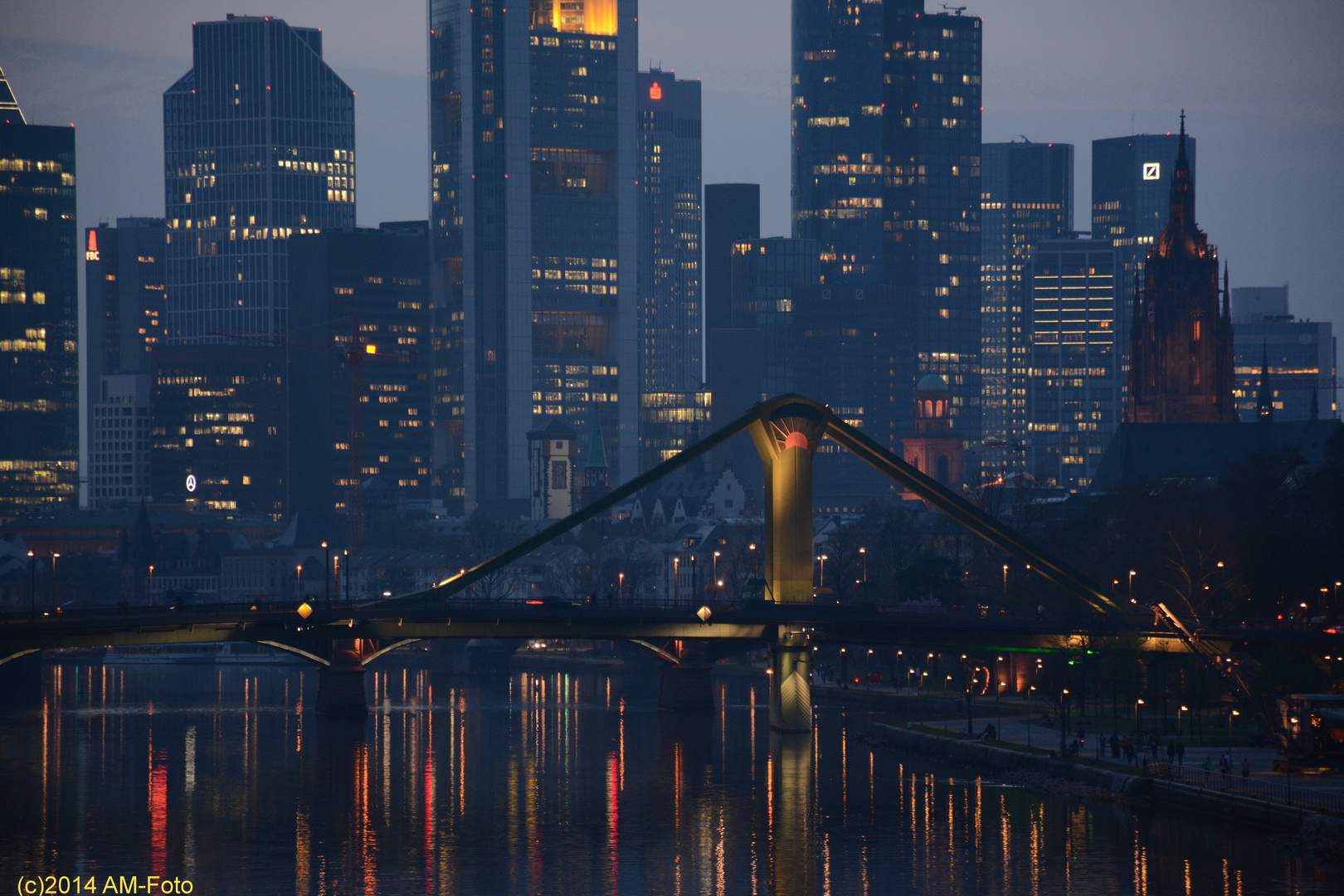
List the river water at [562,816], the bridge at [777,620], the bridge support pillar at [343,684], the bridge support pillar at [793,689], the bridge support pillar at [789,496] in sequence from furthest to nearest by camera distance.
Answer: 1. the bridge support pillar at [343,684]
2. the bridge support pillar at [789,496]
3. the bridge support pillar at [793,689]
4. the bridge at [777,620]
5. the river water at [562,816]

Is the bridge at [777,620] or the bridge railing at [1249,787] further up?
the bridge at [777,620]

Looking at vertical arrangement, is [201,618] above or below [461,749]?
above

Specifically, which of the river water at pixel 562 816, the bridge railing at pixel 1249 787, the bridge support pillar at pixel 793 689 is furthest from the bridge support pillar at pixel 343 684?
Result: the bridge railing at pixel 1249 787

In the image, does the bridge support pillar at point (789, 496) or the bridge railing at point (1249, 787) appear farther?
the bridge support pillar at point (789, 496)

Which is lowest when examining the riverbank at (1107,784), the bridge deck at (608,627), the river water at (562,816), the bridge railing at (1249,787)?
the river water at (562,816)

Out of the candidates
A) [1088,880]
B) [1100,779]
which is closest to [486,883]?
[1088,880]

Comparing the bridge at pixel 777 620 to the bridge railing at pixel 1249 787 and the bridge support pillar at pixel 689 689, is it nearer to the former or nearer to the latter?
the bridge support pillar at pixel 689 689

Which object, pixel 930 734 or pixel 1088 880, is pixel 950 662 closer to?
pixel 930 734

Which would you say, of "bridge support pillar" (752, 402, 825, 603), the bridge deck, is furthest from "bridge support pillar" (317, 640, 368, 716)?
"bridge support pillar" (752, 402, 825, 603)
